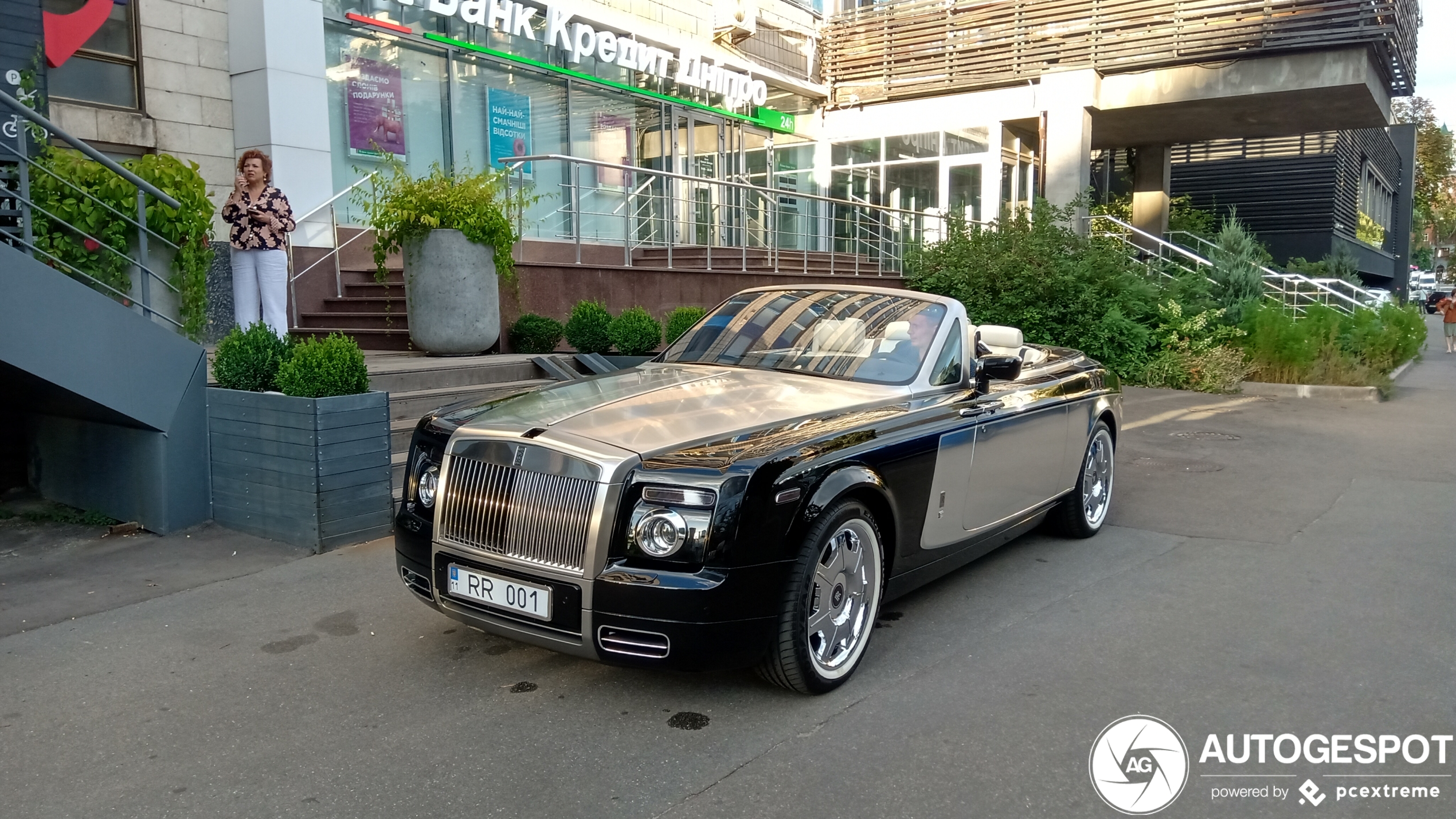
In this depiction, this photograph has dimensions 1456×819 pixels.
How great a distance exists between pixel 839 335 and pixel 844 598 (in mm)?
1615

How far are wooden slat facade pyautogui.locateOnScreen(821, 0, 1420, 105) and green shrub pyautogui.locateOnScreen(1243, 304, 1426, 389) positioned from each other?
17.6 ft

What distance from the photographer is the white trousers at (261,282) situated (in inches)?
328

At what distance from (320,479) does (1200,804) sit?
4.84 metres

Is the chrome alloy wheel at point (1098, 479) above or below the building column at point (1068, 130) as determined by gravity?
below

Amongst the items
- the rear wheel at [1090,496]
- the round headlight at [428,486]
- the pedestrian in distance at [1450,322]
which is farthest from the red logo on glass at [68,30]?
the pedestrian in distance at [1450,322]

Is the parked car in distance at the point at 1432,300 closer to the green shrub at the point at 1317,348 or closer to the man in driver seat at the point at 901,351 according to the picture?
the green shrub at the point at 1317,348

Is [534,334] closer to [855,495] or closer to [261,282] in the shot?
[261,282]

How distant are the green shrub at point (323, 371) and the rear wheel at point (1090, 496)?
432cm

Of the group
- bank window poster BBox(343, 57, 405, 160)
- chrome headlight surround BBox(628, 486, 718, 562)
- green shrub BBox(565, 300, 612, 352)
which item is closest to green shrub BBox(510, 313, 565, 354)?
green shrub BBox(565, 300, 612, 352)

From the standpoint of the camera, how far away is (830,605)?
411cm

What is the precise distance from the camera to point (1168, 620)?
496cm

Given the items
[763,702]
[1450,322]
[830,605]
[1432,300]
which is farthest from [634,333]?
[1432,300]

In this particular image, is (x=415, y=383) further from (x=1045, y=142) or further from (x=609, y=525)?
(x=1045, y=142)

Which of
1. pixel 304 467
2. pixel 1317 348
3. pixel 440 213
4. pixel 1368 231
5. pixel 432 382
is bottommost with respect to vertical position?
pixel 304 467
